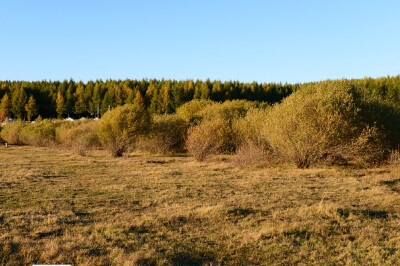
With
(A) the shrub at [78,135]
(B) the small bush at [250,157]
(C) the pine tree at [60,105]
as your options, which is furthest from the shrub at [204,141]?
(C) the pine tree at [60,105]

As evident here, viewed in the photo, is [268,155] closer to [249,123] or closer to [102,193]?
[249,123]

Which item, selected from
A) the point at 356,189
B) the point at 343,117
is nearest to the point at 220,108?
the point at 343,117

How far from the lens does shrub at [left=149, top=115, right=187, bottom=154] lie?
36.2m

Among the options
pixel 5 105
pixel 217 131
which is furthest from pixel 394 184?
Answer: pixel 5 105

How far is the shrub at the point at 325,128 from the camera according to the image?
2027cm

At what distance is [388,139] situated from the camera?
2312cm

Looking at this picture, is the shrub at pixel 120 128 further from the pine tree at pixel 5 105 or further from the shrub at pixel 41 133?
the pine tree at pixel 5 105

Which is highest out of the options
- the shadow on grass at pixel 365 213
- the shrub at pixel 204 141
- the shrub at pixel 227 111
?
the shrub at pixel 227 111

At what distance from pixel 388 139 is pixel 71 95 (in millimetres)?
85744

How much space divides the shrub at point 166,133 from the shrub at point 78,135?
805 cm

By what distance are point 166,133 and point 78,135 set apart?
14203mm

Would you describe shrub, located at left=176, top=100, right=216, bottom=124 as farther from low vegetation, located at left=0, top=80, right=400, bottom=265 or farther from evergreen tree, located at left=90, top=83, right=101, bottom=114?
evergreen tree, located at left=90, top=83, right=101, bottom=114

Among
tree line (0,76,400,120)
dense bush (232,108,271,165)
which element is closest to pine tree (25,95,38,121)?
tree line (0,76,400,120)

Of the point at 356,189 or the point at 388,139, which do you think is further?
the point at 388,139
